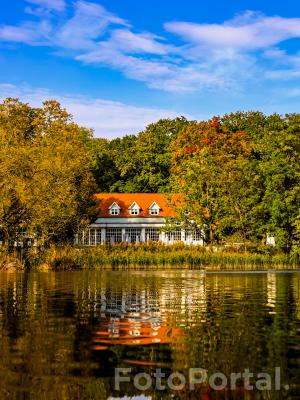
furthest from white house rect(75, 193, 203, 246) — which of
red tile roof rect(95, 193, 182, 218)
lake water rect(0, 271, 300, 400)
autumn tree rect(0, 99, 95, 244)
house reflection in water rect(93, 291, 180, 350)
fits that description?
lake water rect(0, 271, 300, 400)

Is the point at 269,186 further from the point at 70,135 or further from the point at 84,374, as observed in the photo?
the point at 84,374

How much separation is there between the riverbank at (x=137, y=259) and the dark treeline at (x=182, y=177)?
2.90m

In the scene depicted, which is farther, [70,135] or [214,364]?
[70,135]

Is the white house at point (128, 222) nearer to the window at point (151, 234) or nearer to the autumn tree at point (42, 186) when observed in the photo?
the window at point (151, 234)

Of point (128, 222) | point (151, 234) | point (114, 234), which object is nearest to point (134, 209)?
point (128, 222)

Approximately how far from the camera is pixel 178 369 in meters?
11.4

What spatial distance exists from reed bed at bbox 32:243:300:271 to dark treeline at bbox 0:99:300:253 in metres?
3.30

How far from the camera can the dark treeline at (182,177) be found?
53.1 m

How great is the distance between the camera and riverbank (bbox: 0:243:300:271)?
52.5 metres

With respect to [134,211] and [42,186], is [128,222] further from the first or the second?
[42,186]

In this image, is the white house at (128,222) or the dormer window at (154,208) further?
the dormer window at (154,208)

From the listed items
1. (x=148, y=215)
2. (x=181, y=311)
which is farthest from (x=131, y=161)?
(x=181, y=311)

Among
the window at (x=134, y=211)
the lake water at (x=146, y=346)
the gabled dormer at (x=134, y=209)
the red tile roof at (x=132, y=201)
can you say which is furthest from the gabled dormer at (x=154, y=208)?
the lake water at (x=146, y=346)

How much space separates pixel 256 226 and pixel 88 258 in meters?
24.2
